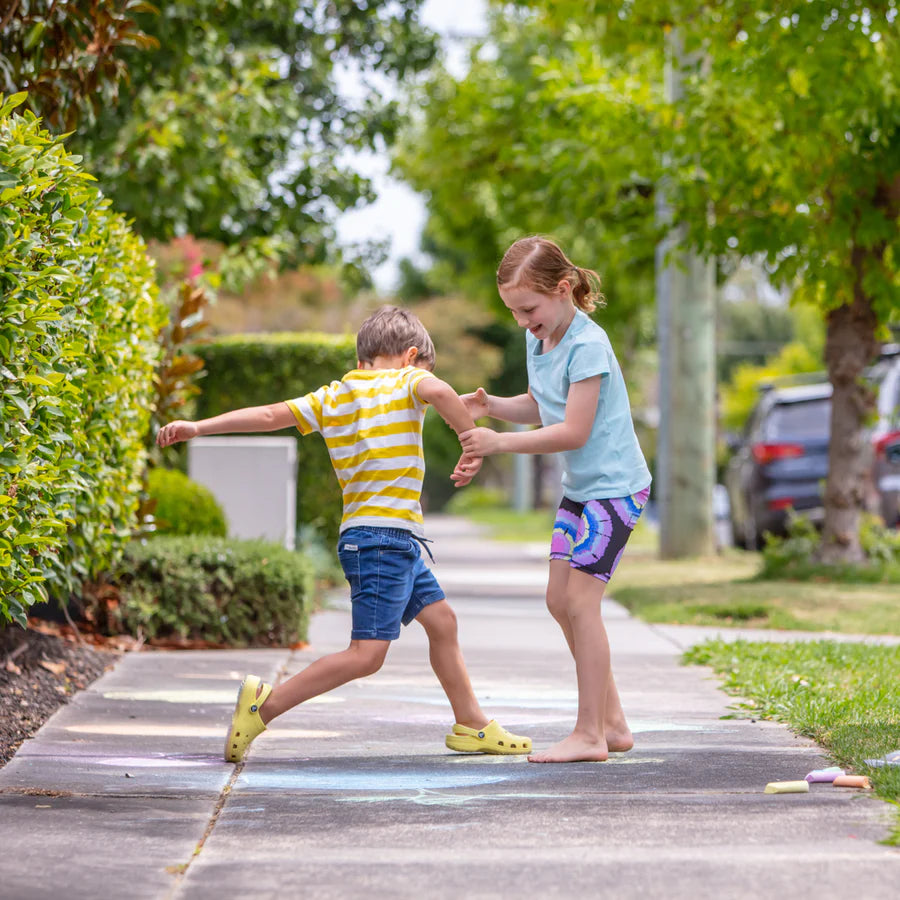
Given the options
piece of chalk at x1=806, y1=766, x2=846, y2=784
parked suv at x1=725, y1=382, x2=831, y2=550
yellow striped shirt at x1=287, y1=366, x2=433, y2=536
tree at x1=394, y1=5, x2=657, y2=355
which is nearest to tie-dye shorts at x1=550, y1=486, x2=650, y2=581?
yellow striped shirt at x1=287, y1=366, x2=433, y2=536

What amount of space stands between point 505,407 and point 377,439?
1.69 ft

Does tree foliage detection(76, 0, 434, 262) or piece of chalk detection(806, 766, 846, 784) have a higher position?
tree foliage detection(76, 0, 434, 262)

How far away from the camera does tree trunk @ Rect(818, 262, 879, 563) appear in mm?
12250

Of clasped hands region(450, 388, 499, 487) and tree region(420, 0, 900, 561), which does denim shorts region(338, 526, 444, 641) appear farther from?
tree region(420, 0, 900, 561)

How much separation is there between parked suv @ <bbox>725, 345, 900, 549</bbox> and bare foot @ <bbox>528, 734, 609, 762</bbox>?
32.0ft

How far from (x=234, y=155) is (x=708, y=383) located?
7318 millimetres

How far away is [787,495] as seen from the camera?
1516cm

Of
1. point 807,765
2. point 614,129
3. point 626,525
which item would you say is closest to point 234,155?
point 614,129

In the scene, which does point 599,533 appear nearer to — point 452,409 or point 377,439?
point 452,409

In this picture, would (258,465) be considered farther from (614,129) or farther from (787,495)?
(787,495)

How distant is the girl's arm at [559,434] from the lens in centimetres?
445

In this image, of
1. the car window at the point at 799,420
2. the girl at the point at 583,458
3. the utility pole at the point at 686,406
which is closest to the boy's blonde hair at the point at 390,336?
the girl at the point at 583,458

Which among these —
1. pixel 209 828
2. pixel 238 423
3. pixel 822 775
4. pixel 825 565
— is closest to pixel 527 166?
pixel 825 565

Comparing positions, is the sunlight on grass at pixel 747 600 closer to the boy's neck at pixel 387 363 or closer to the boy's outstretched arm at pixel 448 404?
the boy's neck at pixel 387 363
